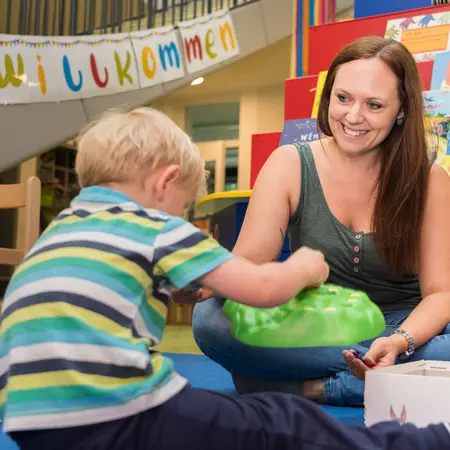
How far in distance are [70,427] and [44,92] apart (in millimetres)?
3543

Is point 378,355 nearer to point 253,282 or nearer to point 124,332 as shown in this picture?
point 253,282

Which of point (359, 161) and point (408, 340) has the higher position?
point (359, 161)

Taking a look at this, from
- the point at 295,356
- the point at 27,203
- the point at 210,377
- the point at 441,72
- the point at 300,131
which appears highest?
the point at 441,72

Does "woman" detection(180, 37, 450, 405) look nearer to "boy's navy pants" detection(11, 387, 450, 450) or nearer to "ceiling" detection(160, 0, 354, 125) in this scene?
"boy's navy pants" detection(11, 387, 450, 450)

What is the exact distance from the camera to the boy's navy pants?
705 millimetres

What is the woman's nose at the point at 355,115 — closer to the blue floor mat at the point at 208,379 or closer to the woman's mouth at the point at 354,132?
the woman's mouth at the point at 354,132

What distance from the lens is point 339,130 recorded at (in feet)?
4.63

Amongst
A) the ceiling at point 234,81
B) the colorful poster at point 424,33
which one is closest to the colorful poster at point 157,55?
the ceiling at point 234,81

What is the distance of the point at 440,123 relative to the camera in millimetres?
1957

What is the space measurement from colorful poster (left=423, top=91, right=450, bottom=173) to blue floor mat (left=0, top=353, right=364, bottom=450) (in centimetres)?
92

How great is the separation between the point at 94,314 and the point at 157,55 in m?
4.16

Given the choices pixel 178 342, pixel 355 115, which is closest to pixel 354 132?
pixel 355 115

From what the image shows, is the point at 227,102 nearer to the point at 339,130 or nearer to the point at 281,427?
the point at 339,130

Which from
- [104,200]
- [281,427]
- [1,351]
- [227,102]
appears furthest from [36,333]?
[227,102]
